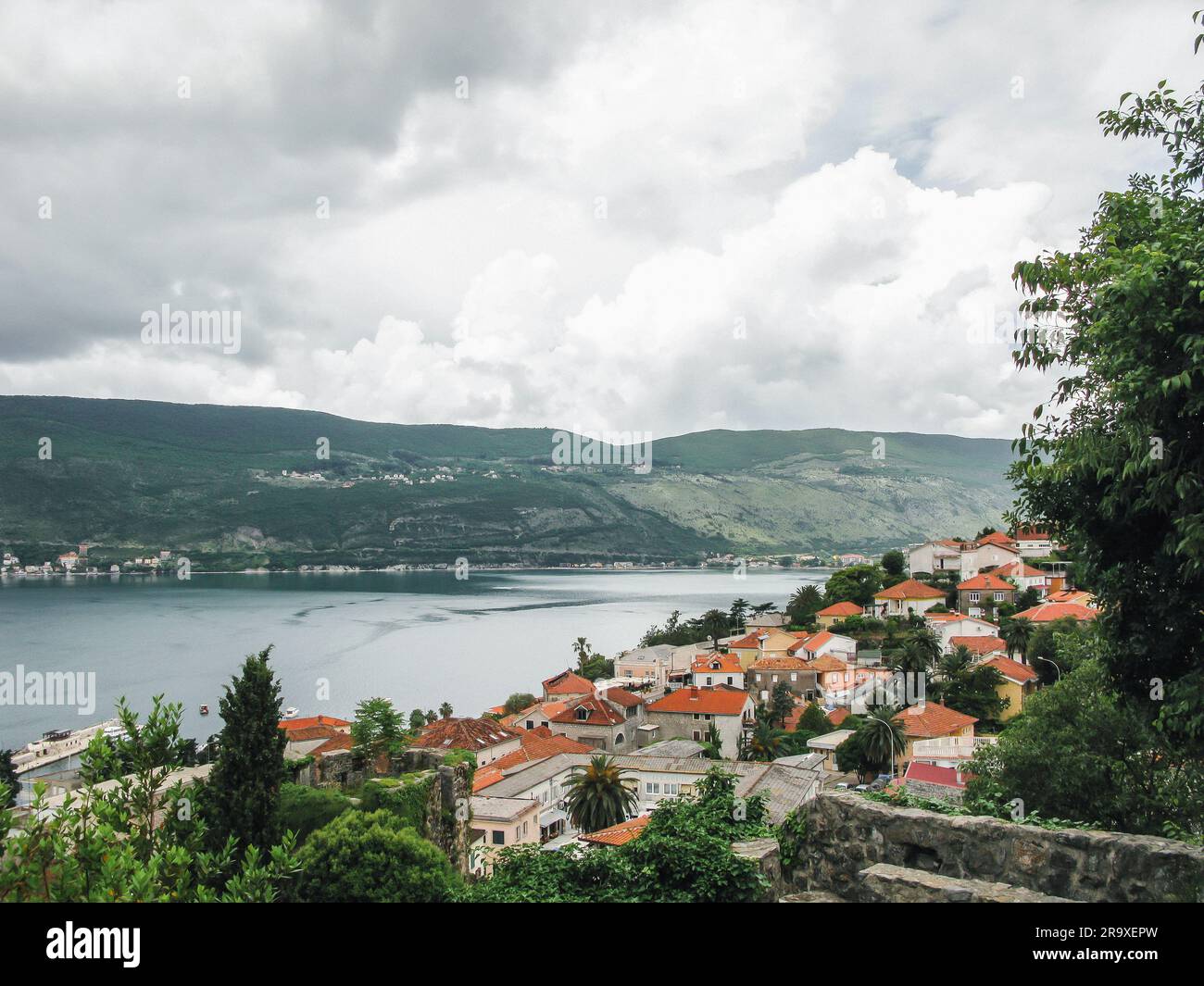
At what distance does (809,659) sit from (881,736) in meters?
23.6

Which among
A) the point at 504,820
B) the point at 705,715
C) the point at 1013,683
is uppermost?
the point at 1013,683

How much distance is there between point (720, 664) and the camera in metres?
60.6

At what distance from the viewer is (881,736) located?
3284 centimetres

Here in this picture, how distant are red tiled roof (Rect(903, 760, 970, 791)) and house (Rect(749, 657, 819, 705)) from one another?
22.6 meters

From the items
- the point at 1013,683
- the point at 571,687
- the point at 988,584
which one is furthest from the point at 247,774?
the point at 988,584

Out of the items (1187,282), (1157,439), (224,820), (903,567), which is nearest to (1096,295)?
(1187,282)

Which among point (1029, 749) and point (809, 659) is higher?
point (1029, 749)

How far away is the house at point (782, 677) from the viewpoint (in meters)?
53.1

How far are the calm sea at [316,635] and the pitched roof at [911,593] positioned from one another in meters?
30.4

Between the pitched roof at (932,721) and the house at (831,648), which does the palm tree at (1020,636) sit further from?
the house at (831,648)

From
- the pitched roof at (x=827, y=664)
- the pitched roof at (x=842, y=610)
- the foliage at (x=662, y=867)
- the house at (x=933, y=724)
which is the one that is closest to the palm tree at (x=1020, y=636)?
the pitched roof at (x=827, y=664)

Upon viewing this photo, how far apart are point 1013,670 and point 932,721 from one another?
10076 mm

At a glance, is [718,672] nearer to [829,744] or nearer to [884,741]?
[829,744]
